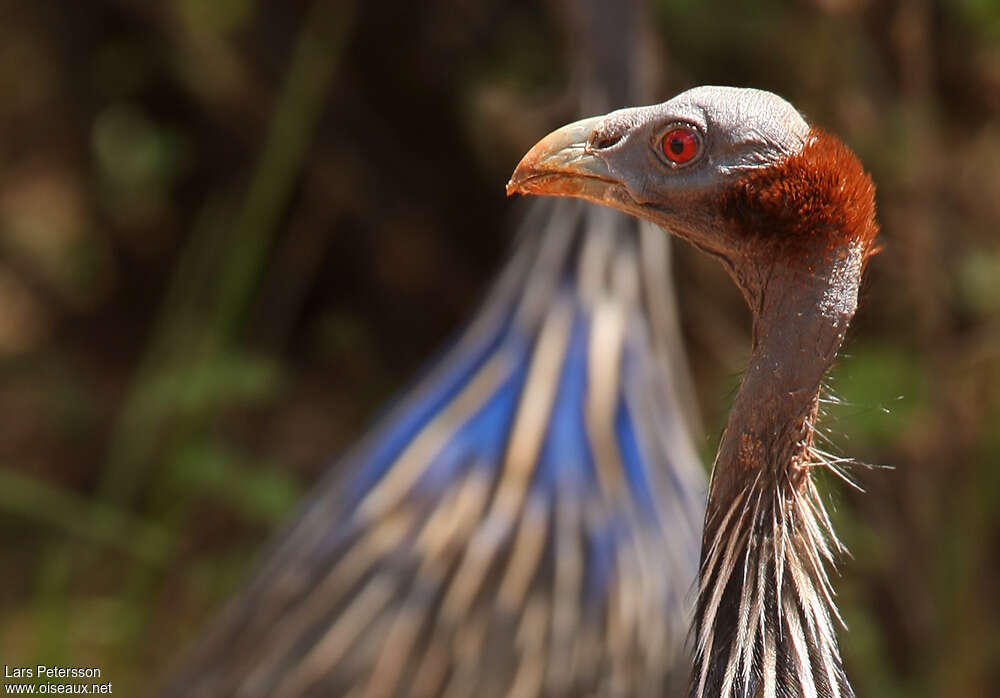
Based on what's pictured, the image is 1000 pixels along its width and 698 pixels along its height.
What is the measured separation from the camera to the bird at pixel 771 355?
3.93 ft

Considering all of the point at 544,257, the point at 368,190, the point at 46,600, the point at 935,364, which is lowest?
the point at 46,600

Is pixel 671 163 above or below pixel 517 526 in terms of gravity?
above

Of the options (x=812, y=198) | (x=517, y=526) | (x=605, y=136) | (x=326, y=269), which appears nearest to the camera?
(x=812, y=198)

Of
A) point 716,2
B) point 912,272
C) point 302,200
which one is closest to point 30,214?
point 302,200

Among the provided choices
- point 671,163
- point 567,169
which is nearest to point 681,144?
point 671,163

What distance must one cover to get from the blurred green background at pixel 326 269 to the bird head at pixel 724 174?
3.64ft

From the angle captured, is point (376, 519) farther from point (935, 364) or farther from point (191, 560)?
point (191, 560)

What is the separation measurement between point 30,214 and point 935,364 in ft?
7.75

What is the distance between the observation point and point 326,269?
3488 mm

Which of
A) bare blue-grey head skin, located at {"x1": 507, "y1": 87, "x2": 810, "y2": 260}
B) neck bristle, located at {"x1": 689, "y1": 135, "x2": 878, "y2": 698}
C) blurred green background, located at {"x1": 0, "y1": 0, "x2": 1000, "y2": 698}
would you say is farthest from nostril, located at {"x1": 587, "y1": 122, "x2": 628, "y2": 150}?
blurred green background, located at {"x1": 0, "y1": 0, "x2": 1000, "y2": 698}

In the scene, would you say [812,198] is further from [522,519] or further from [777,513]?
[522,519]

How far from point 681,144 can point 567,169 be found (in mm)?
126

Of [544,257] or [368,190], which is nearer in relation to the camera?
[544,257]

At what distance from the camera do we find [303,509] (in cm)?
234
